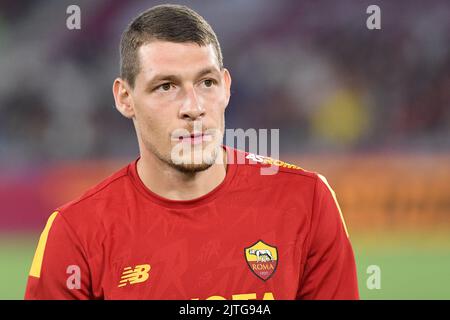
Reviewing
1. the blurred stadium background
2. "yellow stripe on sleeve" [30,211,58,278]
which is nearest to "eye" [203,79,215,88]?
"yellow stripe on sleeve" [30,211,58,278]

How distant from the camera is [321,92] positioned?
949 centimetres

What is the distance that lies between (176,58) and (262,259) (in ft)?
2.96

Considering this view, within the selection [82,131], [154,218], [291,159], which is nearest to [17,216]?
[82,131]

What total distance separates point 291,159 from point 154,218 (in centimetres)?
622

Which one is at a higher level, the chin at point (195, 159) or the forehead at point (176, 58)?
the forehead at point (176, 58)

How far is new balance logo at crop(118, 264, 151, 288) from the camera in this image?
115 inches

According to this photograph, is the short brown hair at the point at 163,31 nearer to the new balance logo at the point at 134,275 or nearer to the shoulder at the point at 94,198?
the shoulder at the point at 94,198

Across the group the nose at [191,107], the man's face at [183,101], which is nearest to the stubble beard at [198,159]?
the man's face at [183,101]

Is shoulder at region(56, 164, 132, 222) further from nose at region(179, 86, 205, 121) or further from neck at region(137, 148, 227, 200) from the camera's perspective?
nose at region(179, 86, 205, 121)

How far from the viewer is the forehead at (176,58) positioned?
2857 millimetres

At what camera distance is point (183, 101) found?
284 centimetres

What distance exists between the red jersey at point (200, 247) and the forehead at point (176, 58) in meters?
0.55

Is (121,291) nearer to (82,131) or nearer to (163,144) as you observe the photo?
Result: (163,144)

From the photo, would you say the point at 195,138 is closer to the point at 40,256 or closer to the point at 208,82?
the point at 208,82
